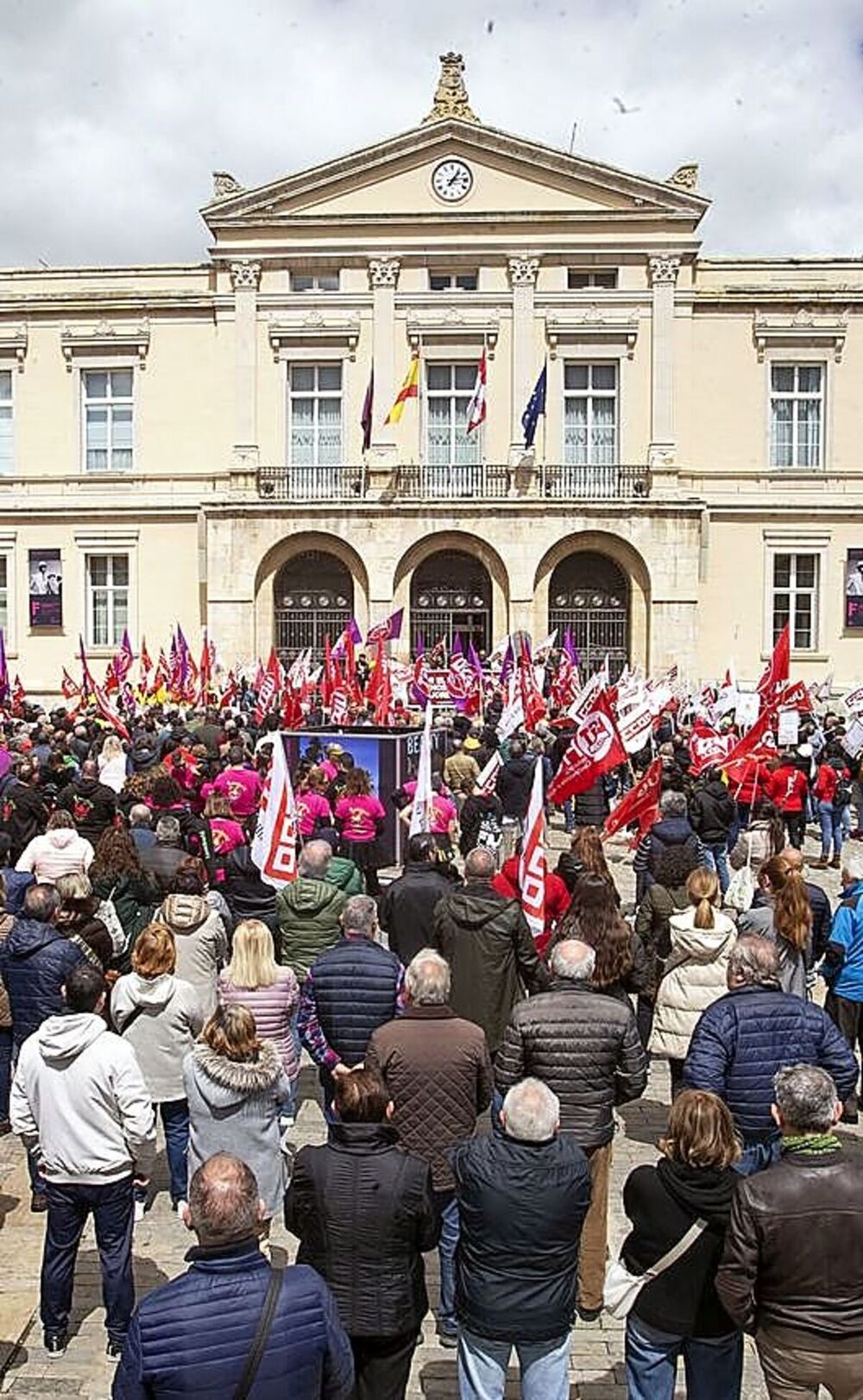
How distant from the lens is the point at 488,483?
36469 mm

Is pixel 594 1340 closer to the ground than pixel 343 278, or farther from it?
closer to the ground

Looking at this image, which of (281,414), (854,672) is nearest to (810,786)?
(854,672)

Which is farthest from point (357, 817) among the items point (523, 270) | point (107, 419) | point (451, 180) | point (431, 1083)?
point (107, 419)

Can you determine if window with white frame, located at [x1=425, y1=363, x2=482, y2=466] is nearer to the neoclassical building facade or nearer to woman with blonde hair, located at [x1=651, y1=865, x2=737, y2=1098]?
the neoclassical building facade

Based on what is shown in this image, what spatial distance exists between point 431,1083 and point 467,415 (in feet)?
108

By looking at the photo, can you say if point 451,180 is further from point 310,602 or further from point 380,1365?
point 380,1365

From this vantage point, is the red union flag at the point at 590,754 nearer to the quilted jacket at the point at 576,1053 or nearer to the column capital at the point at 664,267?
the quilted jacket at the point at 576,1053

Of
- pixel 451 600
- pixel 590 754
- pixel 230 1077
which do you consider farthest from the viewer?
pixel 451 600

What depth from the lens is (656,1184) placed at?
4504 millimetres

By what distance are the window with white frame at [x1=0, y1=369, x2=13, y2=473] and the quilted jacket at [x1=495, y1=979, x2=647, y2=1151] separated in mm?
36176

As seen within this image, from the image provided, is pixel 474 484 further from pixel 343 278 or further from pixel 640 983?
pixel 640 983

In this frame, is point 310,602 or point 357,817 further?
point 310,602

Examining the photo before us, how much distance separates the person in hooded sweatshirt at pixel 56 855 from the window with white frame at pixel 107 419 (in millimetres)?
30257

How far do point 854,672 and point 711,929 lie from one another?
31425mm
